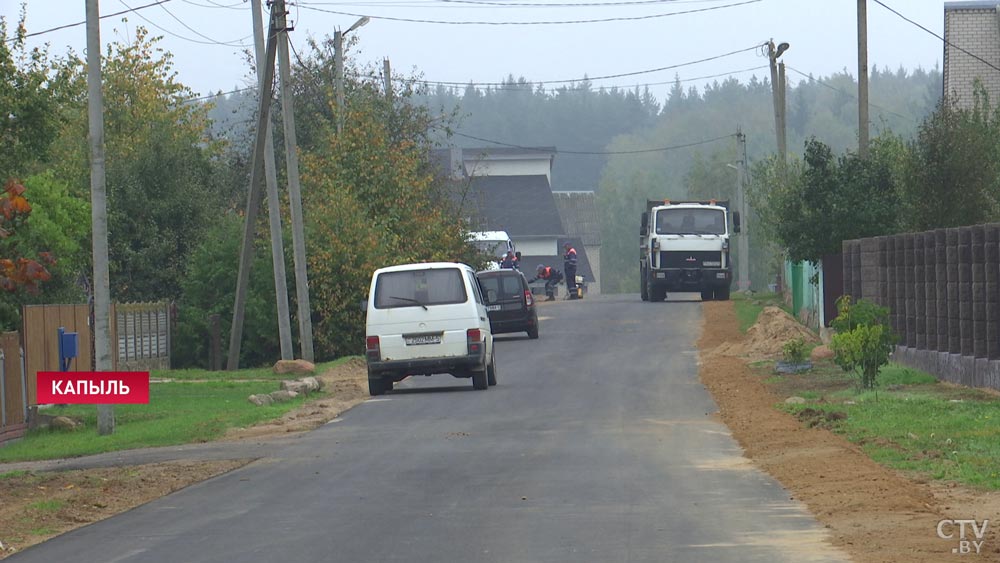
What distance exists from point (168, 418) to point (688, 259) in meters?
27.5

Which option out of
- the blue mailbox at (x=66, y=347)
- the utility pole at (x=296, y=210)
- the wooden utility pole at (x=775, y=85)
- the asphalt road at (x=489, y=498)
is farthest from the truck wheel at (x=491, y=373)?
the wooden utility pole at (x=775, y=85)

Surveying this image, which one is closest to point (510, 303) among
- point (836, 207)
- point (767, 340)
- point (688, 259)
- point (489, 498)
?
point (767, 340)

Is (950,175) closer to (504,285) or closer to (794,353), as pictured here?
(794,353)

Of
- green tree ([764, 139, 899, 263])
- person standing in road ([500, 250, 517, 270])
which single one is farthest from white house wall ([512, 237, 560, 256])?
green tree ([764, 139, 899, 263])

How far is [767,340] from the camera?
3338 centimetres

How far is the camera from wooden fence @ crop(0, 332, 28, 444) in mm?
22609

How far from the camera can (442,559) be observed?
9906 mm

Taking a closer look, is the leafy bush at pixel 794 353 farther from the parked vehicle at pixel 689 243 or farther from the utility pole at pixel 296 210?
the parked vehicle at pixel 689 243

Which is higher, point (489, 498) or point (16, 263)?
point (16, 263)

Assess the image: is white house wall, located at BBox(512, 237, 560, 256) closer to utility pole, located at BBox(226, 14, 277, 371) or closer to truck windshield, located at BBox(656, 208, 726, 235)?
truck windshield, located at BBox(656, 208, 726, 235)

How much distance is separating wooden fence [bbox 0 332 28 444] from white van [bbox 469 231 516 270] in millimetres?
27554

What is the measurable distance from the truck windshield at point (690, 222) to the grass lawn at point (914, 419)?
23234mm

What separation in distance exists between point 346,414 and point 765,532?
491 inches

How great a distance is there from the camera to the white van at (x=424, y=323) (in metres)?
24.8
